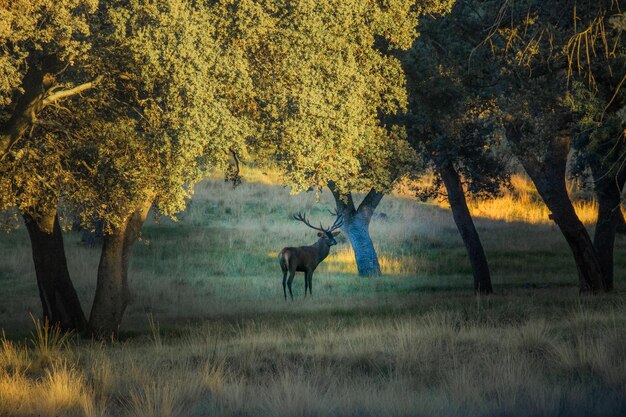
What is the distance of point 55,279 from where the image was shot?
75.6 feet

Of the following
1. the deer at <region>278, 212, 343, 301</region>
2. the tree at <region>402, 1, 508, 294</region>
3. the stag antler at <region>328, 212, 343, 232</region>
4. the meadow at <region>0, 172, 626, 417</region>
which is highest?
the tree at <region>402, 1, 508, 294</region>

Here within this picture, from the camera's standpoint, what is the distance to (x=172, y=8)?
50.6ft

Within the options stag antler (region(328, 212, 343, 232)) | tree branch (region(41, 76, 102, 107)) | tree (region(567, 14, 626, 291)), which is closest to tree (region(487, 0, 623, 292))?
tree (region(567, 14, 626, 291))

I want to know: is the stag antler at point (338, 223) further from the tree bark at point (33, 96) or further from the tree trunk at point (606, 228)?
the tree bark at point (33, 96)

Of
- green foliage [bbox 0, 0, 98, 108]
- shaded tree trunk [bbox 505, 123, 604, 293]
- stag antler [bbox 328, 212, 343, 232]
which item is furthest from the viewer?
stag antler [bbox 328, 212, 343, 232]

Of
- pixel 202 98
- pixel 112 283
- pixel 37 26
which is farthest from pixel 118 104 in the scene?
pixel 112 283

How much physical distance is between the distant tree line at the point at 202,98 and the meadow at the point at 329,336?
2863 millimetres

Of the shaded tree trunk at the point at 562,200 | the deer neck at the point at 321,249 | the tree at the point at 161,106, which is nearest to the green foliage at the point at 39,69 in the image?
the tree at the point at 161,106

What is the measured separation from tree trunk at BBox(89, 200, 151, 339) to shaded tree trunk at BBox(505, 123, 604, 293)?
10.7m

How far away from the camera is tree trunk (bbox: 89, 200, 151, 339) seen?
21312 mm

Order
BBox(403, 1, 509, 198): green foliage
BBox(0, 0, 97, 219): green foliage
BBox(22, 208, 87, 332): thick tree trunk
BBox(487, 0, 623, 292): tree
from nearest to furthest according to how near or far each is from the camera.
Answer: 1. BBox(0, 0, 97, 219): green foliage
2. BBox(487, 0, 623, 292): tree
3. BBox(22, 208, 87, 332): thick tree trunk
4. BBox(403, 1, 509, 198): green foliage

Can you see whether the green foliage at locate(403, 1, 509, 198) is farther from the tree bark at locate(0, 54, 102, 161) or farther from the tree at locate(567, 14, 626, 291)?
the tree bark at locate(0, 54, 102, 161)

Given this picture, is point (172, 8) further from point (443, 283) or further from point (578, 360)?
point (443, 283)

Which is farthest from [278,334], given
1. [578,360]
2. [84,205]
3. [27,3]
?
[27,3]
